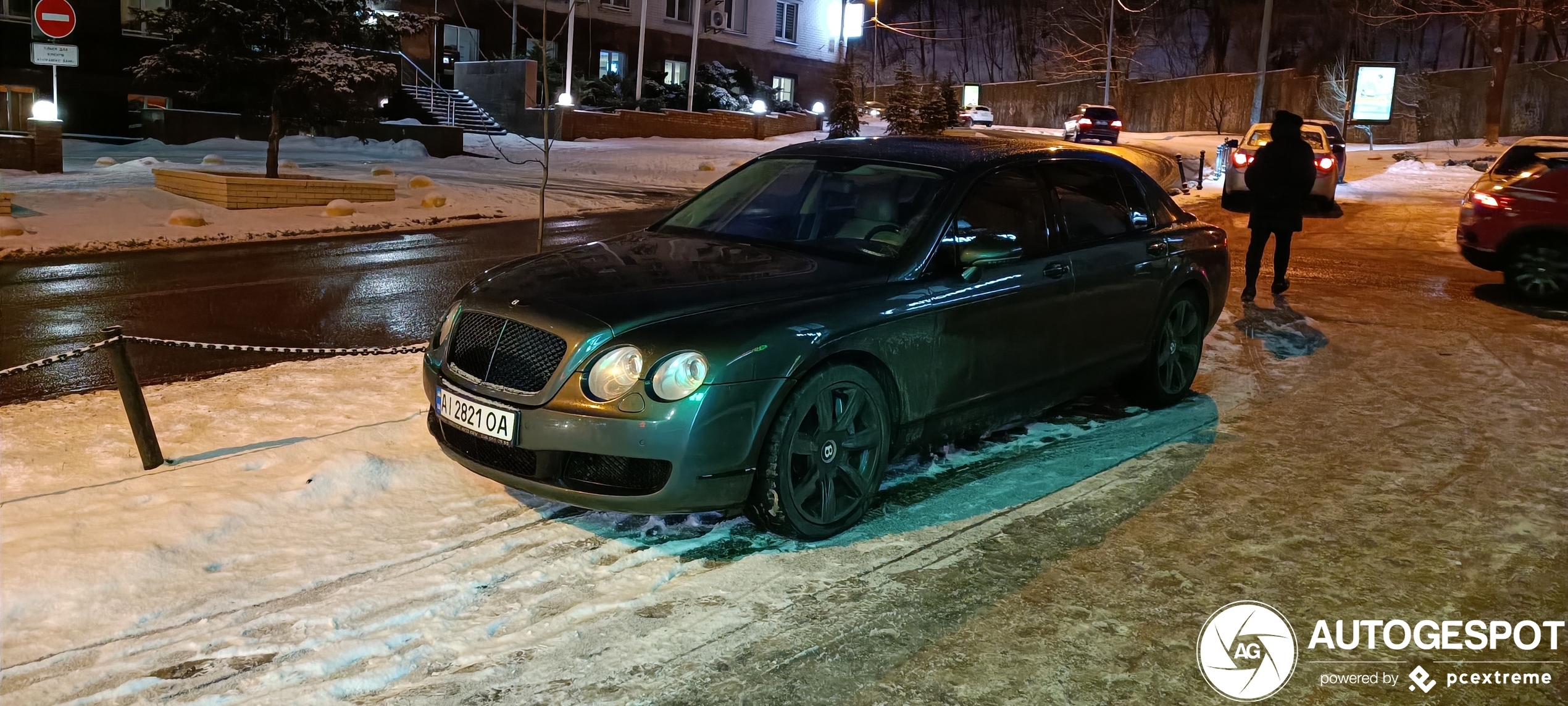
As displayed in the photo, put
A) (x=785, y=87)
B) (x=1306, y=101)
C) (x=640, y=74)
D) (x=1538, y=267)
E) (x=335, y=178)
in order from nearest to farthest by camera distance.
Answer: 1. (x=1538, y=267)
2. (x=335, y=178)
3. (x=640, y=74)
4. (x=1306, y=101)
5. (x=785, y=87)

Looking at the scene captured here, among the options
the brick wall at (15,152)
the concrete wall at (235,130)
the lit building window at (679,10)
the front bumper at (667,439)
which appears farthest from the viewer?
the lit building window at (679,10)

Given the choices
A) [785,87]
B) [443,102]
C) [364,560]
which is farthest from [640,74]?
[364,560]

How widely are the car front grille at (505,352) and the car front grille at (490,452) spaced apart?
23 centimetres

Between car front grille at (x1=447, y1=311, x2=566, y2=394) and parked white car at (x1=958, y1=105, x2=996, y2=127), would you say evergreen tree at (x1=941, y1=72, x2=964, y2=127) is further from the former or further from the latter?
car front grille at (x1=447, y1=311, x2=566, y2=394)

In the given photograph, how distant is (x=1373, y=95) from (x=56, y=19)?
114 ft

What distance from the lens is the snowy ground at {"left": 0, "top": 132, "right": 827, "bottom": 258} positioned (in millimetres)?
13883

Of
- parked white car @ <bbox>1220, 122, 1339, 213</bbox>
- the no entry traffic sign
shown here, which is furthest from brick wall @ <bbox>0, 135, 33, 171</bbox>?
parked white car @ <bbox>1220, 122, 1339, 213</bbox>

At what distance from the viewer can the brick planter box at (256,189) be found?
52.0 feet

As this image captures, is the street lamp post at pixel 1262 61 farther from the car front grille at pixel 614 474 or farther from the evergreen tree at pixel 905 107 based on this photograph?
the car front grille at pixel 614 474

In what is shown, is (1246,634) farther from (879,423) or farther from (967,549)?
(879,423)

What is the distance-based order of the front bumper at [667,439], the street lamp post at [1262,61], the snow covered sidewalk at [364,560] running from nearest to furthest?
the snow covered sidewalk at [364,560] → the front bumper at [667,439] → the street lamp post at [1262,61]

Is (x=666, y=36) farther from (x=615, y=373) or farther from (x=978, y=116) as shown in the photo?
(x=615, y=373)

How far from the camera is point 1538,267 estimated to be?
11297 mm

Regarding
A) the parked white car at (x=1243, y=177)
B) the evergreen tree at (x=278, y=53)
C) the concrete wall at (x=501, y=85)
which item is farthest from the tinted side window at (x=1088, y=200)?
the concrete wall at (x=501, y=85)
